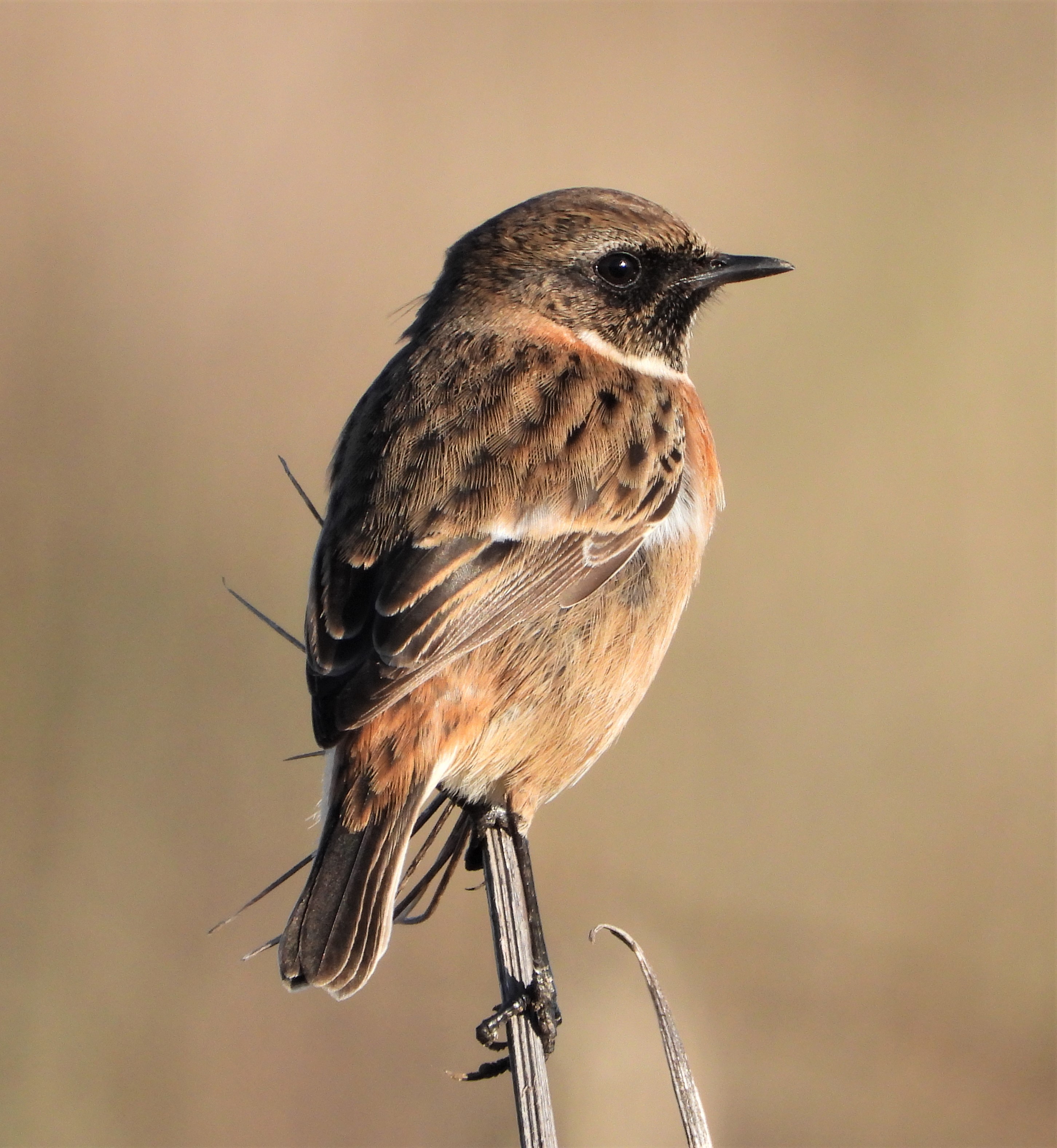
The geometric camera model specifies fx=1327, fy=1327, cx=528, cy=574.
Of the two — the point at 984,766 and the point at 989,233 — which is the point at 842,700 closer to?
the point at 984,766

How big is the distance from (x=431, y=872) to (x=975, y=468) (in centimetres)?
445

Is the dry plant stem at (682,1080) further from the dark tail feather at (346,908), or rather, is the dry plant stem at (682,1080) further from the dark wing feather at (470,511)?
the dark wing feather at (470,511)

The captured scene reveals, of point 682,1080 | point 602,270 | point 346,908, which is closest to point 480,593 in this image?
point 346,908

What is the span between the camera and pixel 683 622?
6.27 meters

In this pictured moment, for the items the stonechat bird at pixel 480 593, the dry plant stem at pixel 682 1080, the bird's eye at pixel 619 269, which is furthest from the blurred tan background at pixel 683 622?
the dry plant stem at pixel 682 1080

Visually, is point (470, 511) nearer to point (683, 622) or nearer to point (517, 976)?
point (517, 976)

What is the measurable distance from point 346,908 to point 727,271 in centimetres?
232

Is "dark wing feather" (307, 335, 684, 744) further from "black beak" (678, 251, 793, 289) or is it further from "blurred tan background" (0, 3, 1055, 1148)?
"blurred tan background" (0, 3, 1055, 1148)

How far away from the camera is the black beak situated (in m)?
4.15

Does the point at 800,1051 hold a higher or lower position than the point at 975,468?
lower

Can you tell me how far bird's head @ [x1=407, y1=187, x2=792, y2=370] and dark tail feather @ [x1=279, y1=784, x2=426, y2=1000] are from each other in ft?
5.62

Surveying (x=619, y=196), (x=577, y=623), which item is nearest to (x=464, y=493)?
(x=577, y=623)

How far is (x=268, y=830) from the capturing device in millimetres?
5328

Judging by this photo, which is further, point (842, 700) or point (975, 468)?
point (975, 468)
